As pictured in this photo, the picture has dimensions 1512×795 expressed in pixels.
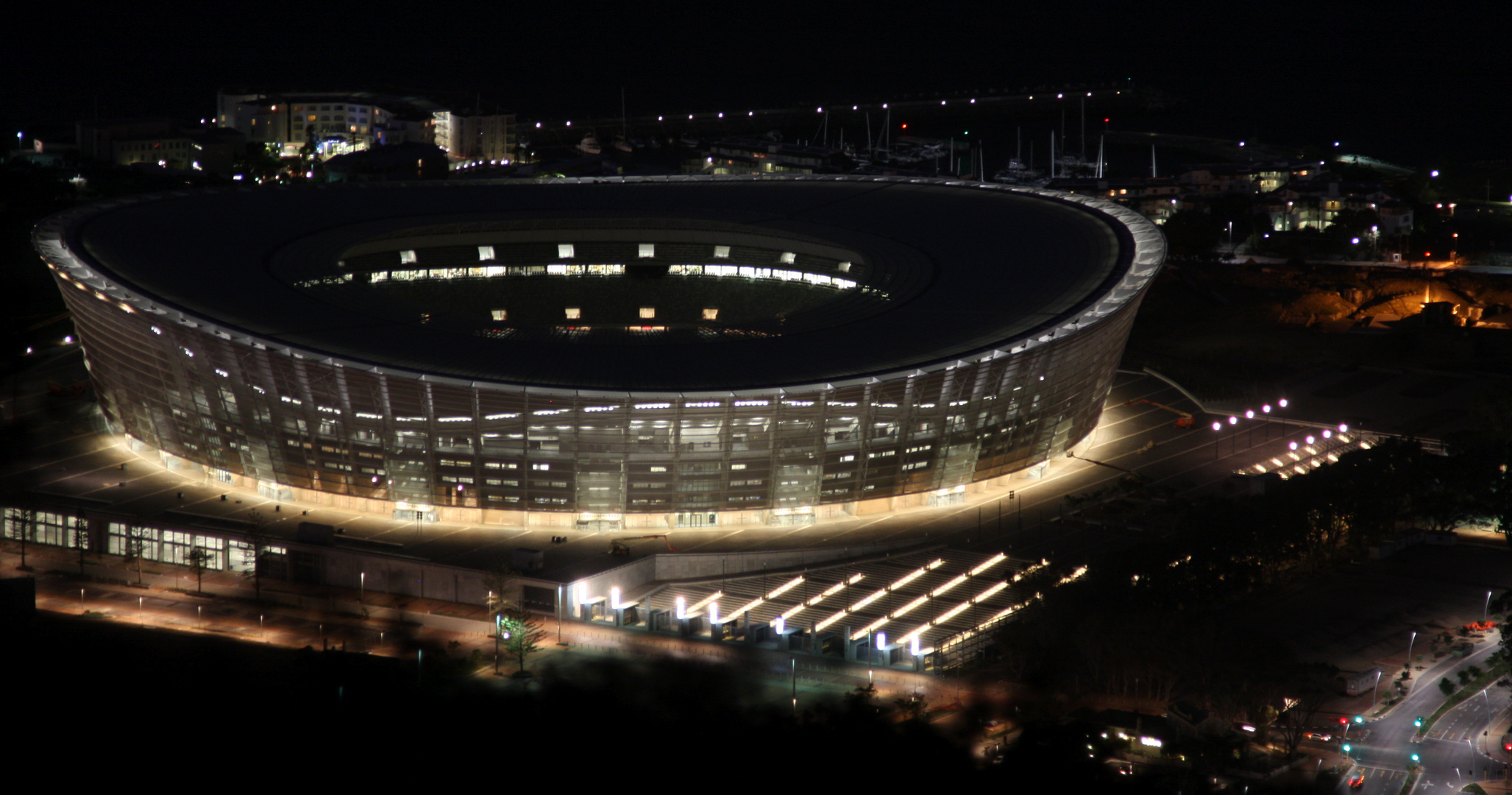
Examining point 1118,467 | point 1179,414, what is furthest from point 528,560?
point 1179,414

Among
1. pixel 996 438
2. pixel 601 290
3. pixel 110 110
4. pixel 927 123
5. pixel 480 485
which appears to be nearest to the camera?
pixel 480 485

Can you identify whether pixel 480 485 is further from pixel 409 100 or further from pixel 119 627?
pixel 409 100

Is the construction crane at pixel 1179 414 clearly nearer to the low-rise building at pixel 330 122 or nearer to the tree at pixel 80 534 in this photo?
the tree at pixel 80 534

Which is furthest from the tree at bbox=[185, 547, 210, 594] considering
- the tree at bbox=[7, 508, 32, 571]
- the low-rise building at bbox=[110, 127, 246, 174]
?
the low-rise building at bbox=[110, 127, 246, 174]

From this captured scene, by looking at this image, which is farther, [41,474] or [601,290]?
[601,290]

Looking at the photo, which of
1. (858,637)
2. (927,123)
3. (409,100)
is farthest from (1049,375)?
(927,123)

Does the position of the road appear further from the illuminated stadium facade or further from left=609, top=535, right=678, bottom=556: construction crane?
left=609, top=535, right=678, bottom=556: construction crane
